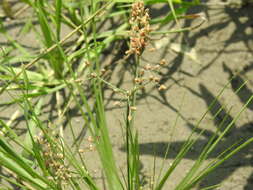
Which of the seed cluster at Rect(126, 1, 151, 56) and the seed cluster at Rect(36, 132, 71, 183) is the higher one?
the seed cluster at Rect(126, 1, 151, 56)

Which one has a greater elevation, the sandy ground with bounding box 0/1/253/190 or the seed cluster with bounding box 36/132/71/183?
the sandy ground with bounding box 0/1/253/190

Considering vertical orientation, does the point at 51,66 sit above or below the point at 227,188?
above

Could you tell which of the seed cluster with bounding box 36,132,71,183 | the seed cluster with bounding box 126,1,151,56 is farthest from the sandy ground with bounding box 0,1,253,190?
the seed cluster with bounding box 126,1,151,56

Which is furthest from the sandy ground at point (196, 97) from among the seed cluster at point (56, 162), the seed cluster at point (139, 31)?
the seed cluster at point (139, 31)

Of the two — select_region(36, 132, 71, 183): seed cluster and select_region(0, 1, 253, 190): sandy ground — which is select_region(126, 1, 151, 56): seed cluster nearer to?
select_region(36, 132, 71, 183): seed cluster

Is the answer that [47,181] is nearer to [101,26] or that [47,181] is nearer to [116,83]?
[116,83]

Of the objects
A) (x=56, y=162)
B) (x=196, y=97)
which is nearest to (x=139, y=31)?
(x=56, y=162)

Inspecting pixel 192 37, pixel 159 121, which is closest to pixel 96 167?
pixel 159 121

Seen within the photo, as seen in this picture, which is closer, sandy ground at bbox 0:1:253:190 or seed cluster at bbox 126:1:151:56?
seed cluster at bbox 126:1:151:56
